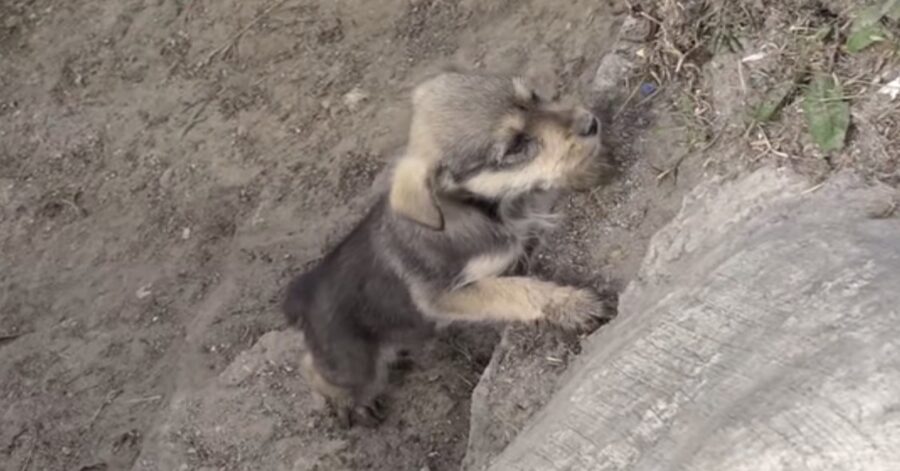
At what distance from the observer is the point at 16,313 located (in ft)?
23.1

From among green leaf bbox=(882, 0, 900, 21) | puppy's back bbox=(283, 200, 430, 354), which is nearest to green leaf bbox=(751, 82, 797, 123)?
green leaf bbox=(882, 0, 900, 21)

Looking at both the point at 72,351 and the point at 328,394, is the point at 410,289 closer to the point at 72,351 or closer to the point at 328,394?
the point at 328,394

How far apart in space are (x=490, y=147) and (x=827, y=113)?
121 cm

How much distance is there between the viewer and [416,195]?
4480 millimetres

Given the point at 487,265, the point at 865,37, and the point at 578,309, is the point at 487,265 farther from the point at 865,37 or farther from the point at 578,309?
the point at 865,37

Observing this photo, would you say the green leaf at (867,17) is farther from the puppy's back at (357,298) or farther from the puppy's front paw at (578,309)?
the puppy's back at (357,298)

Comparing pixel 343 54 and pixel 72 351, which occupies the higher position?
pixel 343 54

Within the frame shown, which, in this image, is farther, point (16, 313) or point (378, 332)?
point (16, 313)

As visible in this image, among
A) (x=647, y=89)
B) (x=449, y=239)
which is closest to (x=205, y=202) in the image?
(x=449, y=239)

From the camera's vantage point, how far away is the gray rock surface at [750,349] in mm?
2676

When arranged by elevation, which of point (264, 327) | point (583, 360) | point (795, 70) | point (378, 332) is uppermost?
point (795, 70)

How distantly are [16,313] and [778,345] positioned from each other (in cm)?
516

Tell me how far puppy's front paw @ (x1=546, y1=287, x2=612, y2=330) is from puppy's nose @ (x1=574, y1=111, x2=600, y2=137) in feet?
1.81

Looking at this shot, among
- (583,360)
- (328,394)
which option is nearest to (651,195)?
(583,360)
